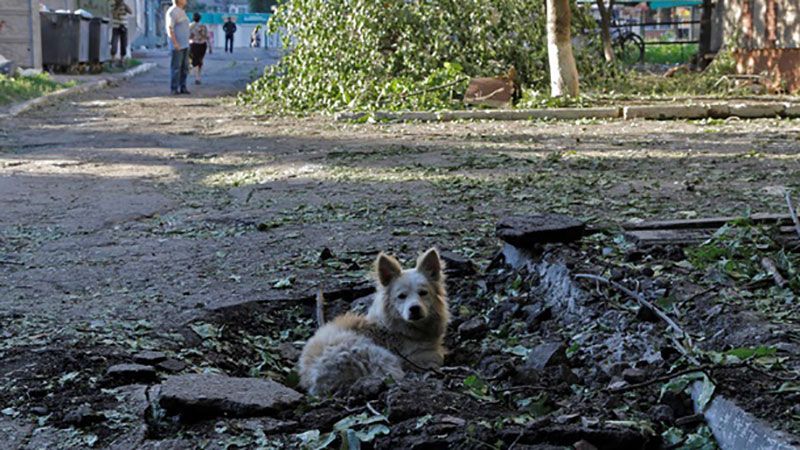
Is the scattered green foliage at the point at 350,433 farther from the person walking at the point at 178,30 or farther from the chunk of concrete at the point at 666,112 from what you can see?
the person walking at the point at 178,30

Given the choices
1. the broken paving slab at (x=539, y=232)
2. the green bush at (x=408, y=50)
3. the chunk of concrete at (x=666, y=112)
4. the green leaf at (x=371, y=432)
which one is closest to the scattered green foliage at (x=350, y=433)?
the green leaf at (x=371, y=432)

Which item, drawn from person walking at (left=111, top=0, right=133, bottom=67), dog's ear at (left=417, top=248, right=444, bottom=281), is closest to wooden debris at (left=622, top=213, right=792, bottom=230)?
dog's ear at (left=417, top=248, right=444, bottom=281)

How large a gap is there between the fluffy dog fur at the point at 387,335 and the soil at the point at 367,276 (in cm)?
19

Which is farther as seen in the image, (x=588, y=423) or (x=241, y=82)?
(x=241, y=82)

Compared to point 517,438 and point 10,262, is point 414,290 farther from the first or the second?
point 10,262

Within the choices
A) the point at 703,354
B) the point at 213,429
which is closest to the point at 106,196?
the point at 213,429

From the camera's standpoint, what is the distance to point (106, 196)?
34.4ft

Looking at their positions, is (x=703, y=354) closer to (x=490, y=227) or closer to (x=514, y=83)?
(x=490, y=227)

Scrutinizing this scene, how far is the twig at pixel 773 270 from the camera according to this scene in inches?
209

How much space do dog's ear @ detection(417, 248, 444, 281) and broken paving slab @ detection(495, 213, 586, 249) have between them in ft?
3.24

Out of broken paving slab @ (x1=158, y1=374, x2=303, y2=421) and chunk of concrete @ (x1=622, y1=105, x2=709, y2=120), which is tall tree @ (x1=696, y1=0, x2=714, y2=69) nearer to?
chunk of concrete @ (x1=622, y1=105, x2=709, y2=120)

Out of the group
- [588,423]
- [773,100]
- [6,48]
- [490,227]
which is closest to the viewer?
[588,423]

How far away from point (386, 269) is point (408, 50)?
13.0m

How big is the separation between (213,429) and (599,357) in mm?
1745
